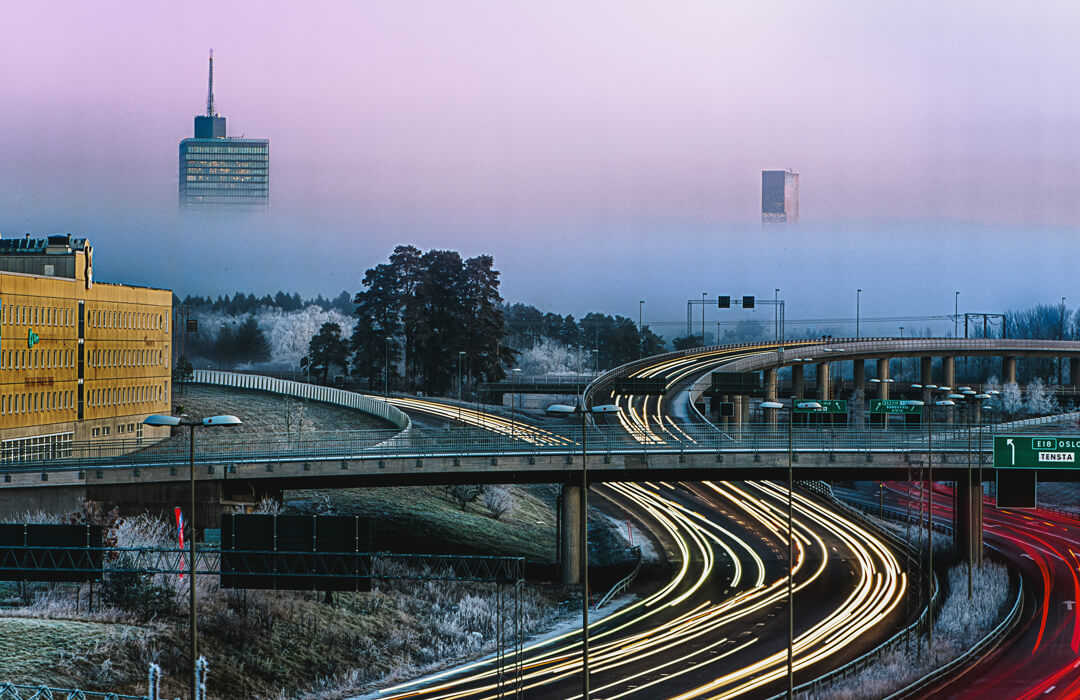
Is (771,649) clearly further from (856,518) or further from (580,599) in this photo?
(856,518)

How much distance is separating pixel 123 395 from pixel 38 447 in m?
Result: 13.2

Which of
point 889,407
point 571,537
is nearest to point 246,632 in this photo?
point 571,537

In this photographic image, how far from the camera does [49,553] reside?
2025 inches

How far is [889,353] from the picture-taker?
17875cm

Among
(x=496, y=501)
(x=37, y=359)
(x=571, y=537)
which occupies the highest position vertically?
(x=37, y=359)

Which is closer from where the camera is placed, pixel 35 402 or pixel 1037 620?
pixel 1037 620

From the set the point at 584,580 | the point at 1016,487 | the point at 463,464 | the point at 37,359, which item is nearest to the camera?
the point at 584,580

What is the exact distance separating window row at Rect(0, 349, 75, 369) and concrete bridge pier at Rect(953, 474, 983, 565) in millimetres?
61571

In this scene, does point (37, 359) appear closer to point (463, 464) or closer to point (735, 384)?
point (463, 464)

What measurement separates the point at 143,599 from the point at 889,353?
143 meters

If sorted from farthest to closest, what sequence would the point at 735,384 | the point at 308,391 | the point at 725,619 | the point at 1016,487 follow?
the point at 308,391 → the point at 735,384 → the point at 1016,487 → the point at 725,619

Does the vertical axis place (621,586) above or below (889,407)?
below

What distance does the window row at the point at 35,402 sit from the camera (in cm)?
8041

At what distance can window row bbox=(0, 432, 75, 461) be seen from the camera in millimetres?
78750
